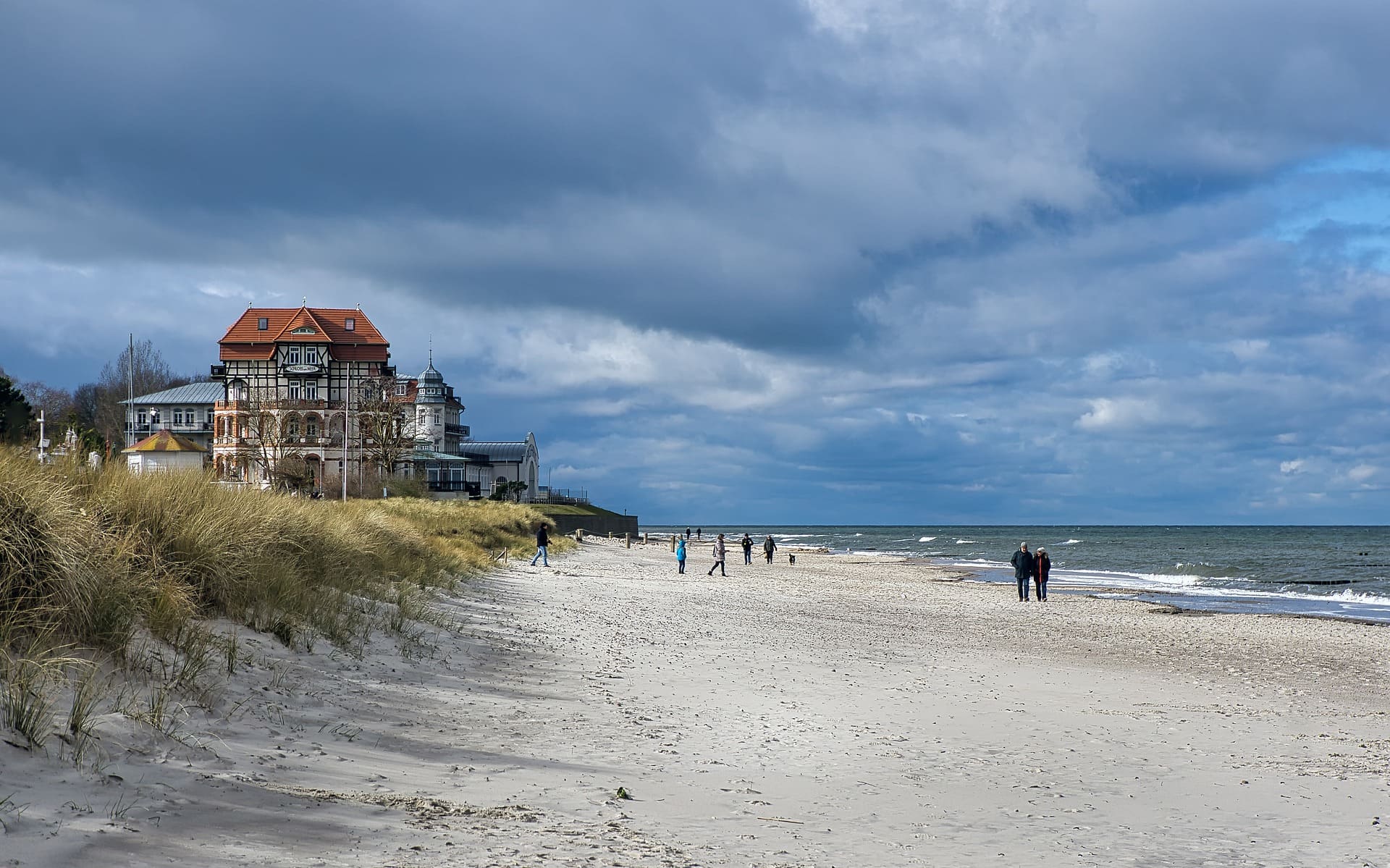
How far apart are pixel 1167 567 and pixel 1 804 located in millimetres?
59013

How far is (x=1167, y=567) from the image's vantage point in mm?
56375

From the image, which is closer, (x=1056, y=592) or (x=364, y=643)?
(x=364, y=643)

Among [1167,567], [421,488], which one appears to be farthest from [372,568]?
[1167,567]

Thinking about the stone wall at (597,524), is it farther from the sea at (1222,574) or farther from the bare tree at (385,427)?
the sea at (1222,574)

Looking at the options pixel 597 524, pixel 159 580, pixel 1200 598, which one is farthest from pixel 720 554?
pixel 597 524

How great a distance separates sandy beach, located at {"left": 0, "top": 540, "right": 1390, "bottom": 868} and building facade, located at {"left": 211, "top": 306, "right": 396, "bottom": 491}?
5851 centimetres

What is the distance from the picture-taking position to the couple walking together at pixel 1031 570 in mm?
30891

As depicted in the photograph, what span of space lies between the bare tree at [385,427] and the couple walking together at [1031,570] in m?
39.9

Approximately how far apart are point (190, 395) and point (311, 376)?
20.3 meters

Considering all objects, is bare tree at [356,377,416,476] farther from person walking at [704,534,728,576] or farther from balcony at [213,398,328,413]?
person walking at [704,534,728,576]

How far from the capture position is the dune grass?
666cm

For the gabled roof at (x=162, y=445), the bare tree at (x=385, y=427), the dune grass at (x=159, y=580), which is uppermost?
the bare tree at (x=385, y=427)

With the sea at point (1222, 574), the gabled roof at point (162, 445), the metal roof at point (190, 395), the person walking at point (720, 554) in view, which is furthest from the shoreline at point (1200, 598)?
the metal roof at point (190, 395)

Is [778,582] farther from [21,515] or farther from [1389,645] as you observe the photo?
[21,515]
